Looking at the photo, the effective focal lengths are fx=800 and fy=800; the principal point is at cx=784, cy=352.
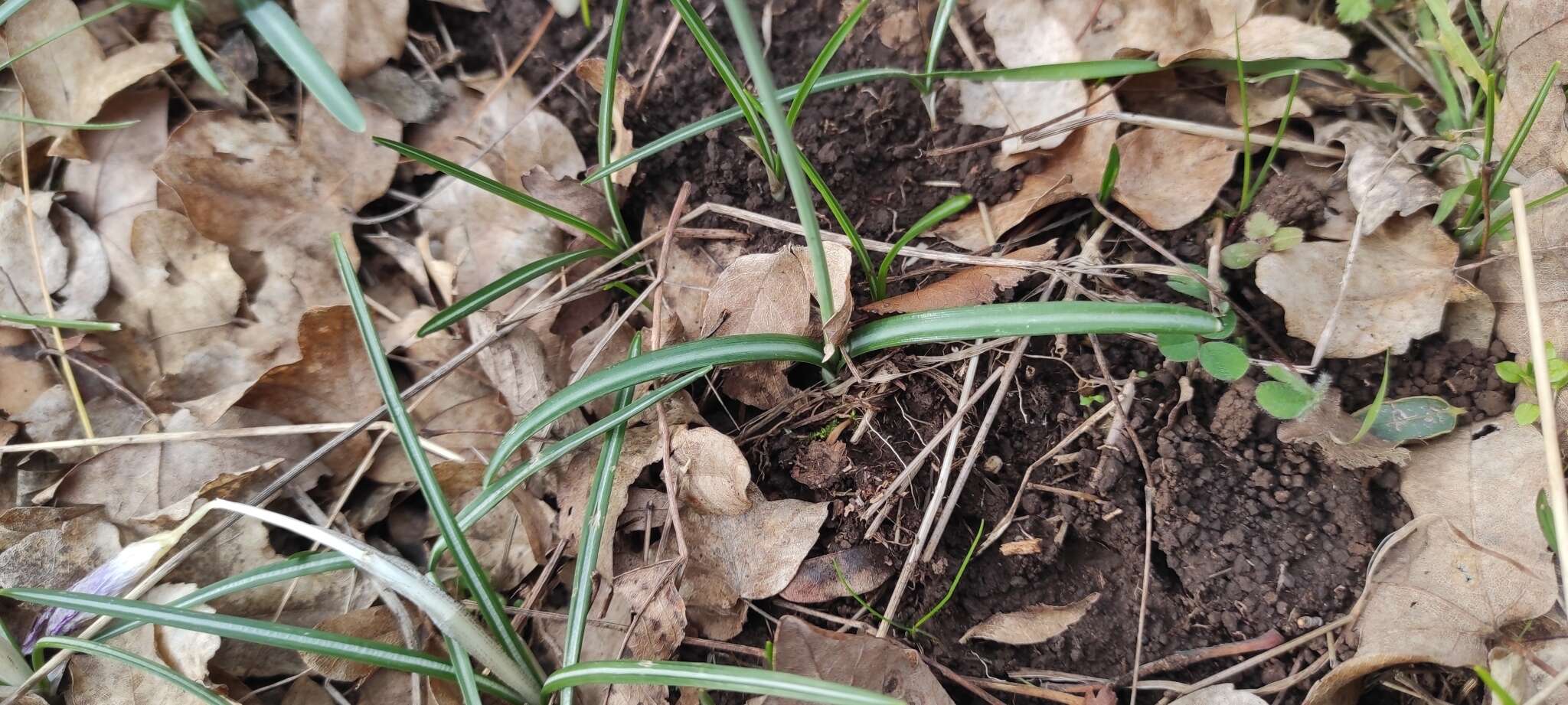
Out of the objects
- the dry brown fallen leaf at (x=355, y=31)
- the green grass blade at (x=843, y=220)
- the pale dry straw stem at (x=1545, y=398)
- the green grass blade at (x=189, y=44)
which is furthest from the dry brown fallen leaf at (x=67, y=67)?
the pale dry straw stem at (x=1545, y=398)

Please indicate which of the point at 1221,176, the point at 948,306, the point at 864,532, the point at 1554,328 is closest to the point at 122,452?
the point at 864,532

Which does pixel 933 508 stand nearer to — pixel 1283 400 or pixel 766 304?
pixel 766 304

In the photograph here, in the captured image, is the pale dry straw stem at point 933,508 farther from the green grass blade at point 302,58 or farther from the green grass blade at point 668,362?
the green grass blade at point 302,58

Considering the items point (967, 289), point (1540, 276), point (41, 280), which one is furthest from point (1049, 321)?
point (41, 280)

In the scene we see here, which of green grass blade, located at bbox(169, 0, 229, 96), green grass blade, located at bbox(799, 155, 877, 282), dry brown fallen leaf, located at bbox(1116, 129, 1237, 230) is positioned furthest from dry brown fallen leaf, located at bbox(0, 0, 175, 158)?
dry brown fallen leaf, located at bbox(1116, 129, 1237, 230)

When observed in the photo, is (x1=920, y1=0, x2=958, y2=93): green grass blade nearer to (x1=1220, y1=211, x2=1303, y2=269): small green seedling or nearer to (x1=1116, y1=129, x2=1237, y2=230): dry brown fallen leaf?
(x1=1116, y1=129, x2=1237, y2=230): dry brown fallen leaf
